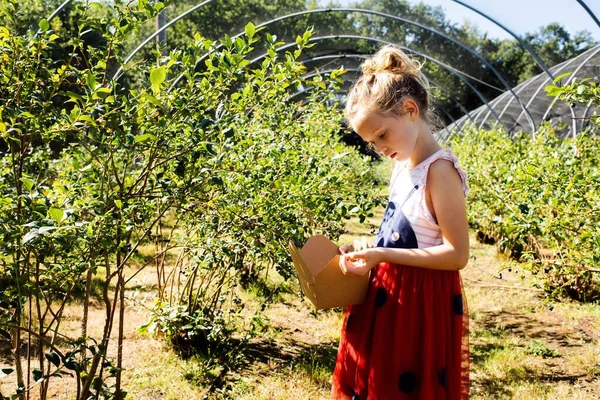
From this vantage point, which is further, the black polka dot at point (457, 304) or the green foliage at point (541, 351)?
the green foliage at point (541, 351)

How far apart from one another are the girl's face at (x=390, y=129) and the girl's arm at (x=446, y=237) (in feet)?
0.44

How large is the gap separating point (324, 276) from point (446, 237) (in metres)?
0.34

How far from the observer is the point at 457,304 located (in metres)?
1.58

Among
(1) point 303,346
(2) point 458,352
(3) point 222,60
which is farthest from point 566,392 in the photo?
(3) point 222,60

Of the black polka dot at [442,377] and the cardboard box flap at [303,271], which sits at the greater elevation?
the cardboard box flap at [303,271]

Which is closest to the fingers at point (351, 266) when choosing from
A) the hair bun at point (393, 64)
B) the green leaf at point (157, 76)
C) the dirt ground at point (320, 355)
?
the hair bun at point (393, 64)

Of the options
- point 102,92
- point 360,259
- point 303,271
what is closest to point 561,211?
point 360,259

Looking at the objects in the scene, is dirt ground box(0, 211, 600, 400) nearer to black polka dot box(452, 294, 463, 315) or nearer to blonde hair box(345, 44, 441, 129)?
black polka dot box(452, 294, 463, 315)

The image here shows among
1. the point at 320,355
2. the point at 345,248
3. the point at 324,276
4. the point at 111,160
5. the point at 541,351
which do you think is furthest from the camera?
the point at 541,351

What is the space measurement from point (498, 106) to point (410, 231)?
1413 cm

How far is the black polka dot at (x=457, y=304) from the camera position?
5.16ft

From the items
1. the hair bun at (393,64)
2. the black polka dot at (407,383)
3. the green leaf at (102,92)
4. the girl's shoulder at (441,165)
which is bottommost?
the black polka dot at (407,383)

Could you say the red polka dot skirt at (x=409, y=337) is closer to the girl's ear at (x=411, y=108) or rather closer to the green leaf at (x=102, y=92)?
the girl's ear at (x=411, y=108)

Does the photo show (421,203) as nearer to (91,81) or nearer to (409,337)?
(409,337)
